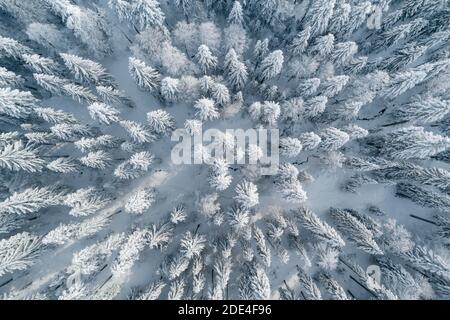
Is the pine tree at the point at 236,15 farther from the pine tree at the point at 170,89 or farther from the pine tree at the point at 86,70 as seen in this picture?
the pine tree at the point at 86,70

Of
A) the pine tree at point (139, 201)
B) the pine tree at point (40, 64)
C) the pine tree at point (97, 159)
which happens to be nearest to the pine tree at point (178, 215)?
the pine tree at point (139, 201)

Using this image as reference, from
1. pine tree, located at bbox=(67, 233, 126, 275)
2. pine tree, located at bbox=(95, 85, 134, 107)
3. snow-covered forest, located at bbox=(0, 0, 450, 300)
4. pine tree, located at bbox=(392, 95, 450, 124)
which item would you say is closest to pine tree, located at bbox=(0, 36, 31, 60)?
snow-covered forest, located at bbox=(0, 0, 450, 300)

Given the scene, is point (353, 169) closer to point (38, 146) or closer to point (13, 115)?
point (38, 146)

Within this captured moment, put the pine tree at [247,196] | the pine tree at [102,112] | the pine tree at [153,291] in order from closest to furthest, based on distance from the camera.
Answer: the pine tree at [247,196], the pine tree at [102,112], the pine tree at [153,291]

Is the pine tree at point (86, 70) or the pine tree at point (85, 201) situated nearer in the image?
the pine tree at point (86, 70)

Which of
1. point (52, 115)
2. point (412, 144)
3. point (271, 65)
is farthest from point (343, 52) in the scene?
point (52, 115)

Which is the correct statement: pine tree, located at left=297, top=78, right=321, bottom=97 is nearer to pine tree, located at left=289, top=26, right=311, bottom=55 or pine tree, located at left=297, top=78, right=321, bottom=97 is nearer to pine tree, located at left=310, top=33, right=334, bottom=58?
pine tree, located at left=310, top=33, right=334, bottom=58
